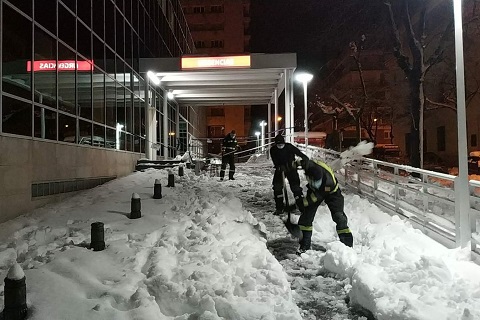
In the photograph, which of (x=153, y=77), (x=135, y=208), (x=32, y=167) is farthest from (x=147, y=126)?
(x=135, y=208)

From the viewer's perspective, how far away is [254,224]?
8.16 metres

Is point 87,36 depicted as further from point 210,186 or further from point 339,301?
point 339,301

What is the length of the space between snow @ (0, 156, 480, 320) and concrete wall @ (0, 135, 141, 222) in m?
0.37

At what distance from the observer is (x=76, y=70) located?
1180cm

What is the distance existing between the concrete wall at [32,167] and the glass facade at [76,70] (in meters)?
0.32

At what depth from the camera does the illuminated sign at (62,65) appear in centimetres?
951

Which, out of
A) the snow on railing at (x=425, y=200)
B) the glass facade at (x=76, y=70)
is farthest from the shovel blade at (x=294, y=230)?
the glass facade at (x=76, y=70)

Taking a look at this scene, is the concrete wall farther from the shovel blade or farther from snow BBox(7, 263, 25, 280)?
the shovel blade

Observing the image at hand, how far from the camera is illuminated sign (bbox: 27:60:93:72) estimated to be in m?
9.51

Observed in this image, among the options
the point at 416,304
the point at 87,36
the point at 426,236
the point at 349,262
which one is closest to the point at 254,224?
the point at 349,262

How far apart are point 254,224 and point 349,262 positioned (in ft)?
8.47

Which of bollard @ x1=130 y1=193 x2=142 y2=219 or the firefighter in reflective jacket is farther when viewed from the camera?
bollard @ x1=130 y1=193 x2=142 y2=219

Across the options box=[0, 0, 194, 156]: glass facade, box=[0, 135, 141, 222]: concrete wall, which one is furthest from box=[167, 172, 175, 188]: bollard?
box=[0, 0, 194, 156]: glass facade

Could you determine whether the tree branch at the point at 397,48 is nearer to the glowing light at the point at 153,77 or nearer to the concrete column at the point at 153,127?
the glowing light at the point at 153,77
